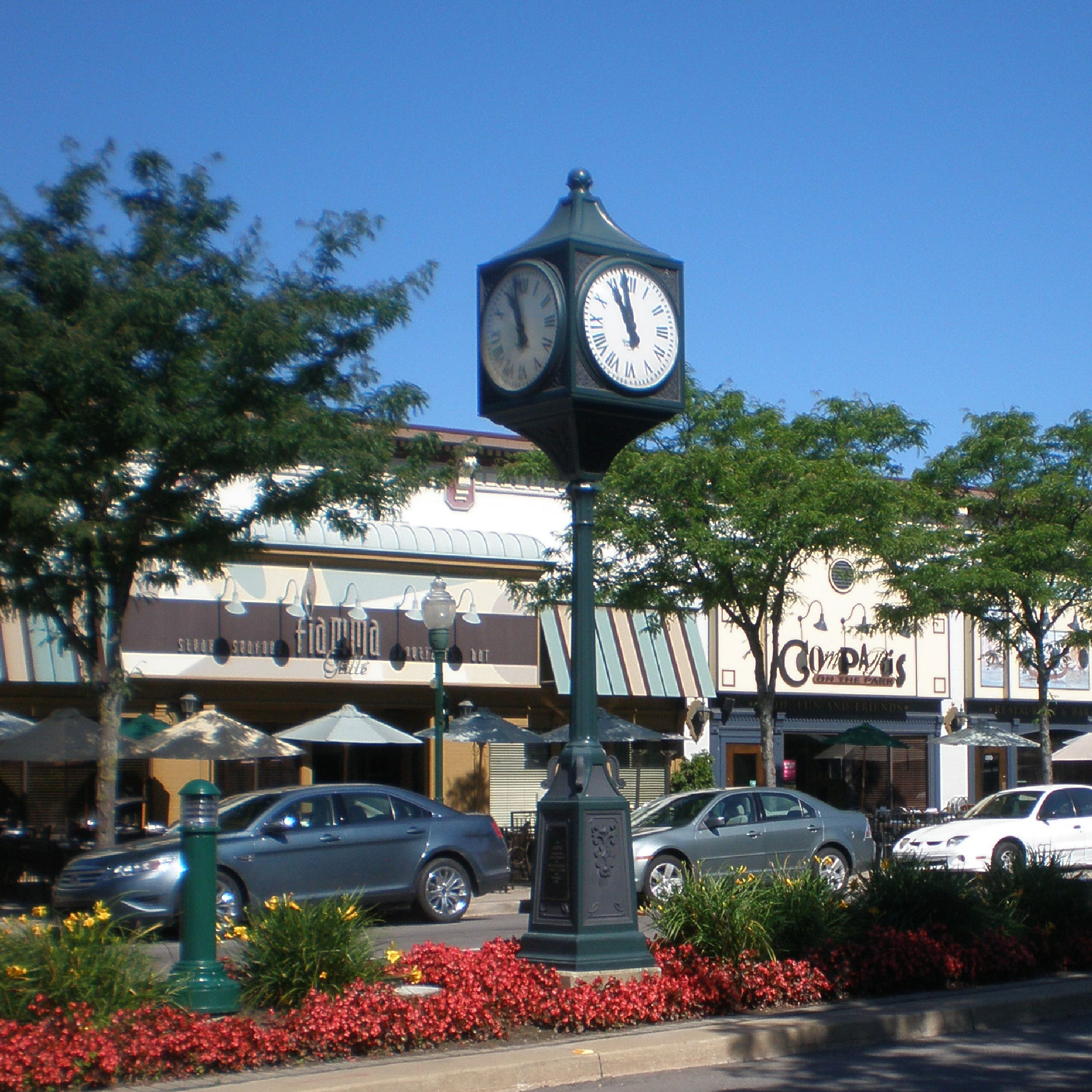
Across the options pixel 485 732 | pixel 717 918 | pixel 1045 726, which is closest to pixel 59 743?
pixel 485 732

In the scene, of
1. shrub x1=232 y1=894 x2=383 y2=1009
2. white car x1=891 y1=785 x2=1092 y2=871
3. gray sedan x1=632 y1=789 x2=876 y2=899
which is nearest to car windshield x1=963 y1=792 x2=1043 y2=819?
white car x1=891 y1=785 x2=1092 y2=871

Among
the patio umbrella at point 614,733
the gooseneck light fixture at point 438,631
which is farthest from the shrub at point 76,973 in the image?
the patio umbrella at point 614,733

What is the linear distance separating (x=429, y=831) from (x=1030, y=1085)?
9875mm

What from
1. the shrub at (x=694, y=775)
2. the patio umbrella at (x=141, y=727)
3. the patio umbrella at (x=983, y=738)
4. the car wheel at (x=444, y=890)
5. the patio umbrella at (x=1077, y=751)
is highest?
the patio umbrella at (x=141, y=727)

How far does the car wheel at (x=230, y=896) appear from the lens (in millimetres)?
14648

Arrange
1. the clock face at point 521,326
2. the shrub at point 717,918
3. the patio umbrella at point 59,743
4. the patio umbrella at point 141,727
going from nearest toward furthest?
the clock face at point 521,326 → the shrub at point 717,918 → the patio umbrella at point 59,743 → the patio umbrella at point 141,727

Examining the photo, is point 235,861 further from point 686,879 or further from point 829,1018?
point 829,1018

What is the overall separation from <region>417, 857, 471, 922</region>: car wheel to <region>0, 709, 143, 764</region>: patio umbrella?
198 inches

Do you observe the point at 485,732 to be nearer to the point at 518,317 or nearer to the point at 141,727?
the point at 141,727

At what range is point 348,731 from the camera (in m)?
22.0

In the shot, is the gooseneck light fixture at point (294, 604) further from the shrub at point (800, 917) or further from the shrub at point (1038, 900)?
the shrub at point (800, 917)

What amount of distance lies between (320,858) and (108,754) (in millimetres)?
3472

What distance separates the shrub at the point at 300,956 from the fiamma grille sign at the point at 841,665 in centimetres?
2193

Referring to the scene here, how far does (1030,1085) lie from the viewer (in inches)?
296
